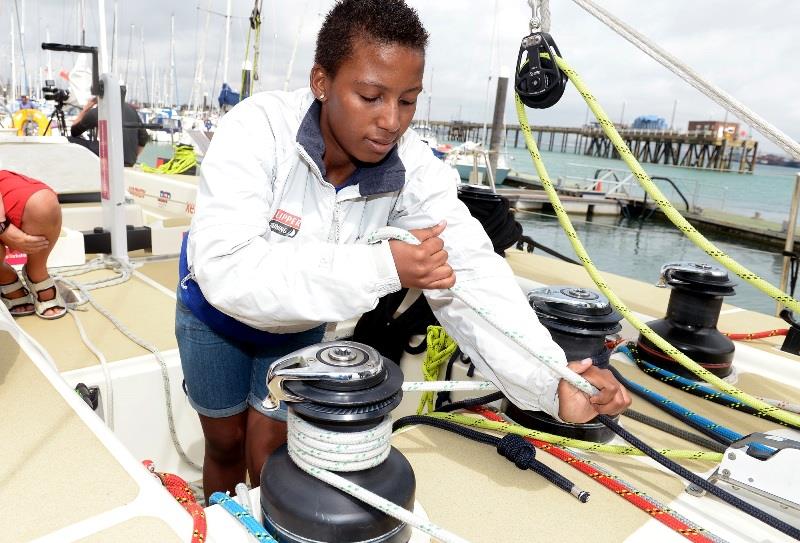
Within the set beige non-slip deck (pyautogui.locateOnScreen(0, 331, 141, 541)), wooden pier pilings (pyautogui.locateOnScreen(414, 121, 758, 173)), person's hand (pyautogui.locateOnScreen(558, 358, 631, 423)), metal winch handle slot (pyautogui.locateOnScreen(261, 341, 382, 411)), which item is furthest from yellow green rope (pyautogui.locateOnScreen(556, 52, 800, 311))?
wooden pier pilings (pyautogui.locateOnScreen(414, 121, 758, 173))

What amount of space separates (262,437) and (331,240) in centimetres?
66

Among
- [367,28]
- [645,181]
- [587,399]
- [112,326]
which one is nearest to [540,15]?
[645,181]

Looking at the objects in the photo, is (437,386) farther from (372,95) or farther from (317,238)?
(372,95)

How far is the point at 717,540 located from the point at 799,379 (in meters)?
1.36

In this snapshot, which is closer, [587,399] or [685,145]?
[587,399]

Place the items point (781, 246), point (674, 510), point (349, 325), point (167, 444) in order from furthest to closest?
point (781, 246)
point (349, 325)
point (167, 444)
point (674, 510)

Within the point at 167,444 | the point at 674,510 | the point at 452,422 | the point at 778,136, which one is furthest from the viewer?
the point at 167,444

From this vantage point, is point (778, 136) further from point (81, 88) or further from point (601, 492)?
point (81, 88)

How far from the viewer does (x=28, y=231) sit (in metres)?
2.37

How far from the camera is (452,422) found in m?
1.74

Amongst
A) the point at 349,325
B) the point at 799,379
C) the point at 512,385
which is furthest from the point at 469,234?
Answer: the point at 799,379

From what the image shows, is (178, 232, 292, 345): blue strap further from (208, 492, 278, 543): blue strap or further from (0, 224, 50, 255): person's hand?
(0, 224, 50, 255): person's hand

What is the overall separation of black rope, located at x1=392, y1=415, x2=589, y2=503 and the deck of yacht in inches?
0.9

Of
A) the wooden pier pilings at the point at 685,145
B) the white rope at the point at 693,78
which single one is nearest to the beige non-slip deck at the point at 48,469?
the white rope at the point at 693,78
